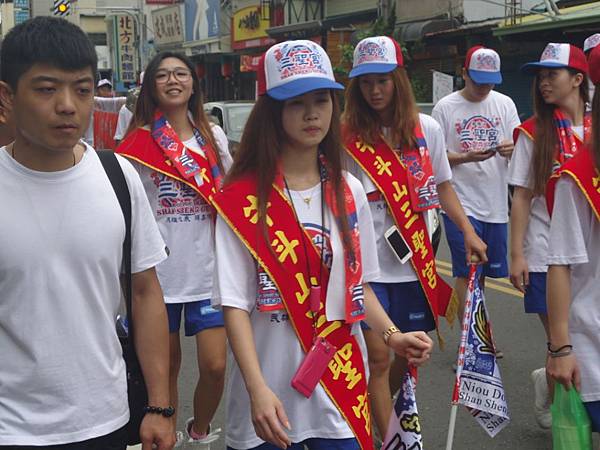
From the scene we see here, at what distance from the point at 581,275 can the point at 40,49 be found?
6.23 ft

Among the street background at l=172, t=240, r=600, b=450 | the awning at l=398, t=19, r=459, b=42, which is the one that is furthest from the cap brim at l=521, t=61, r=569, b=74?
the awning at l=398, t=19, r=459, b=42

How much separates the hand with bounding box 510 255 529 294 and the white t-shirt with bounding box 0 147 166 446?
9.30ft

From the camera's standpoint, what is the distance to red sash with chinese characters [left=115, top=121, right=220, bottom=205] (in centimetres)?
478

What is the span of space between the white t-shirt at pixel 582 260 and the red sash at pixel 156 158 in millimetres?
1969

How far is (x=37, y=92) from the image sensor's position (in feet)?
8.32

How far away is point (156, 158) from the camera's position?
4840mm

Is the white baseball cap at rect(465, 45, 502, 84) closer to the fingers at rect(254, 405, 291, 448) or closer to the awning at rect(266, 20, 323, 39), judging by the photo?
the fingers at rect(254, 405, 291, 448)

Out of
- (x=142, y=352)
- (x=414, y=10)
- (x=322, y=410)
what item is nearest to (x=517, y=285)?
(x=322, y=410)

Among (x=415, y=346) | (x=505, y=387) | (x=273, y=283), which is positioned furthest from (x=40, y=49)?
(x=505, y=387)

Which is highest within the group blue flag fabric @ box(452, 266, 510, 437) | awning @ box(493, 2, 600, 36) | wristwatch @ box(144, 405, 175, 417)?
awning @ box(493, 2, 600, 36)

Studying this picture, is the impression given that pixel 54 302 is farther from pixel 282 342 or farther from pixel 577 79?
pixel 577 79

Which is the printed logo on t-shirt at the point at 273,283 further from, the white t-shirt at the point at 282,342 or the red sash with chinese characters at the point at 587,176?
the red sash with chinese characters at the point at 587,176

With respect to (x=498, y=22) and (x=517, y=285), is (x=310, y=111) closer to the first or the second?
(x=517, y=285)

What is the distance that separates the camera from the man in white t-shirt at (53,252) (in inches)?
99.7
